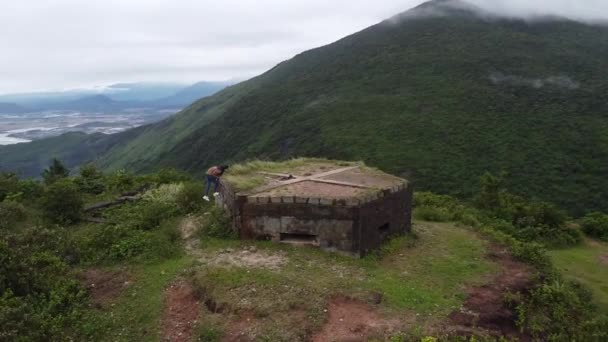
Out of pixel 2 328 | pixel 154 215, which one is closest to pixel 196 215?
pixel 154 215

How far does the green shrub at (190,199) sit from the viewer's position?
11.3 metres

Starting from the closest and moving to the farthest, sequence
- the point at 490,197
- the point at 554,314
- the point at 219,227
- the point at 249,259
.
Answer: the point at 554,314 → the point at 249,259 → the point at 219,227 → the point at 490,197

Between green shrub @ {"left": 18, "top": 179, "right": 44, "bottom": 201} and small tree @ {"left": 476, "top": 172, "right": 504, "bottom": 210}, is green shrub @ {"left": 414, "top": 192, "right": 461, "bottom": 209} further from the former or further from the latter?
Result: green shrub @ {"left": 18, "top": 179, "right": 44, "bottom": 201}

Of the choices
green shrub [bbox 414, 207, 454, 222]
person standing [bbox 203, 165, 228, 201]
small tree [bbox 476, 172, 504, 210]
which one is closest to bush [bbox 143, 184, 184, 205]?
person standing [bbox 203, 165, 228, 201]

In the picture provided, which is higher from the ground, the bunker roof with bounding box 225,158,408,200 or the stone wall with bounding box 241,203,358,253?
the bunker roof with bounding box 225,158,408,200

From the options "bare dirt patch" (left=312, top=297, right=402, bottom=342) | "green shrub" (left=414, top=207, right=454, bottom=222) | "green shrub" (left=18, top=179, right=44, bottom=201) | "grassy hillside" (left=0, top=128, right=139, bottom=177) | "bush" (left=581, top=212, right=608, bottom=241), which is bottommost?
"grassy hillside" (left=0, top=128, right=139, bottom=177)

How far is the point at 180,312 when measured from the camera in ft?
22.1

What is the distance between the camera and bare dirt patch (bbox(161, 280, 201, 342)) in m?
6.22

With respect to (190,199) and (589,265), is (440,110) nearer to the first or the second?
(589,265)

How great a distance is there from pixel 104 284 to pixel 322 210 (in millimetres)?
3871

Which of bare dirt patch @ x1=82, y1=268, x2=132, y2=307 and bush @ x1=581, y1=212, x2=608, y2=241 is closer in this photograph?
bare dirt patch @ x1=82, y1=268, x2=132, y2=307

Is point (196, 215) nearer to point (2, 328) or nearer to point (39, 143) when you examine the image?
point (2, 328)

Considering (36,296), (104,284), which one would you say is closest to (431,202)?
(104,284)

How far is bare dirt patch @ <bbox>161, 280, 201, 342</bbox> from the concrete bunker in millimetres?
1949
